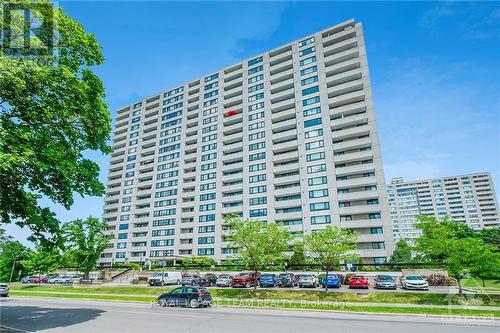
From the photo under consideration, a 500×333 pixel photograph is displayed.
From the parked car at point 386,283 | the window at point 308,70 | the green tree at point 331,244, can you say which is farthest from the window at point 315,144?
the green tree at point 331,244

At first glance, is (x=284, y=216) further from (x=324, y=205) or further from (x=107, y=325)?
(x=107, y=325)

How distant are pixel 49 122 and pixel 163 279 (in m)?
27.8

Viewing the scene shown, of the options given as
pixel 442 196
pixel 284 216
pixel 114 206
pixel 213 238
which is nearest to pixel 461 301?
pixel 284 216

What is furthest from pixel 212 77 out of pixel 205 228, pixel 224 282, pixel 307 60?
pixel 224 282

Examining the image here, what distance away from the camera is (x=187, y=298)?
21141 mm

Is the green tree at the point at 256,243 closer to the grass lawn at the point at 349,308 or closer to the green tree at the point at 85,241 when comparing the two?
the grass lawn at the point at 349,308

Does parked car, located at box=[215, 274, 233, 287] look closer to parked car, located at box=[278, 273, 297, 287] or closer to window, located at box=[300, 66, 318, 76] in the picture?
parked car, located at box=[278, 273, 297, 287]

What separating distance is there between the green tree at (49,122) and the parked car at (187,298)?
392 inches

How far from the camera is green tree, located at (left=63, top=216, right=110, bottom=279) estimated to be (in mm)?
41594

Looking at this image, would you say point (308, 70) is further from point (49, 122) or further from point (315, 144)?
point (49, 122)

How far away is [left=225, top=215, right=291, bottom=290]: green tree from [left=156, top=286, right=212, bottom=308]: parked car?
770 centimetres

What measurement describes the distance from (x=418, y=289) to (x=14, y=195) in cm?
3275

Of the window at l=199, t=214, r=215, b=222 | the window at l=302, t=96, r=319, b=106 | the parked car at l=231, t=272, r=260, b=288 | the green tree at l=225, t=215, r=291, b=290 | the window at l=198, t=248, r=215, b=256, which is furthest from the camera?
the window at l=199, t=214, r=215, b=222

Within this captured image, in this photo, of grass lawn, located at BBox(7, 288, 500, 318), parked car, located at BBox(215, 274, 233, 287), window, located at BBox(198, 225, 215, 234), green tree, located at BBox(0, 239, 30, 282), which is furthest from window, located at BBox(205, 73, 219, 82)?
grass lawn, located at BBox(7, 288, 500, 318)
